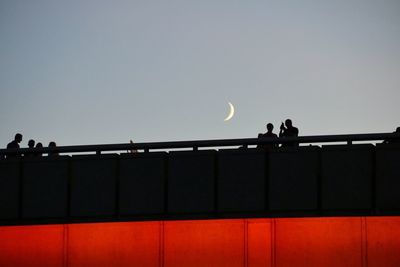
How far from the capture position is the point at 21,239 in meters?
32.9

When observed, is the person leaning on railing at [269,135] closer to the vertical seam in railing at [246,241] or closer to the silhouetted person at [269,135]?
the silhouetted person at [269,135]

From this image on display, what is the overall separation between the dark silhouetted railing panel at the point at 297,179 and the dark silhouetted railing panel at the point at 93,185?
4926 millimetres

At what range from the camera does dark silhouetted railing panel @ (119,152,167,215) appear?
31266mm

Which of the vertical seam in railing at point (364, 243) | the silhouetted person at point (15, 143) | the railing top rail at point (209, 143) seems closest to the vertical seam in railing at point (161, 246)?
the railing top rail at point (209, 143)

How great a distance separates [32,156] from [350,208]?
32.5ft

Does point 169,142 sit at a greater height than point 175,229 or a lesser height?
greater

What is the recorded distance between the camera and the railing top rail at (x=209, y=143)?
29.7 metres

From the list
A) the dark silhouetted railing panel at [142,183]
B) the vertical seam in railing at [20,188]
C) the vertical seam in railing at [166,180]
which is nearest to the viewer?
the vertical seam in railing at [166,180]

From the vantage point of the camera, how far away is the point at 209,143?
100.0ft

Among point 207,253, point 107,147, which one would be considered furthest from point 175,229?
point 107,147

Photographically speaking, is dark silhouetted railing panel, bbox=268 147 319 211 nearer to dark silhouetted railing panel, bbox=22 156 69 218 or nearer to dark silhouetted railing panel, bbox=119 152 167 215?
dark silhouetted railing panel, bbox=119 152 167 215

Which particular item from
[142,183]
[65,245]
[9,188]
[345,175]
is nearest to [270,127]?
[345,175]

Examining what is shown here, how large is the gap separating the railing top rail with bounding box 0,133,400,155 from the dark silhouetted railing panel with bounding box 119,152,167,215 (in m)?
0.45

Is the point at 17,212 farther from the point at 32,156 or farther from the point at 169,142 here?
the point at 169,142
